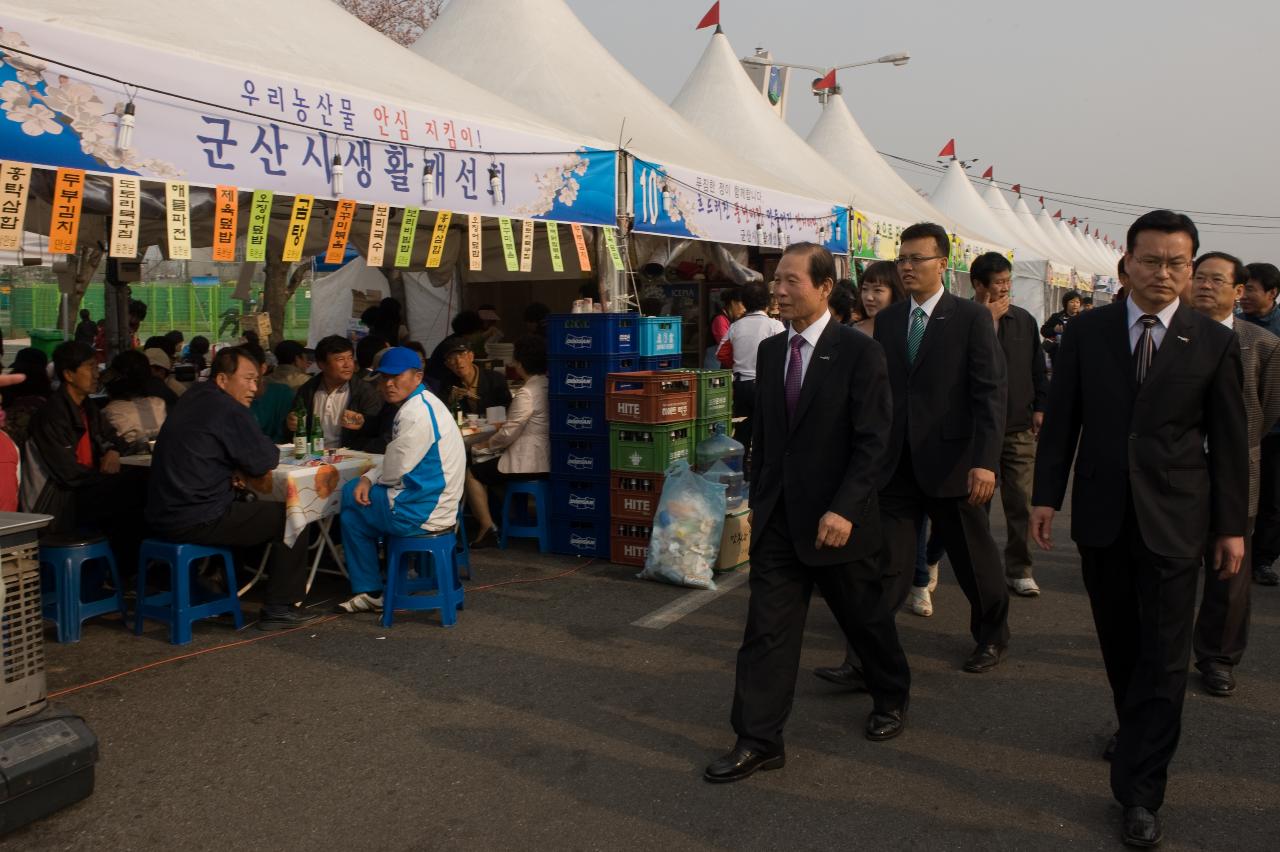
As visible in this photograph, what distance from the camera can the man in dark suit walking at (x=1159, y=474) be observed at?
299 centimetres

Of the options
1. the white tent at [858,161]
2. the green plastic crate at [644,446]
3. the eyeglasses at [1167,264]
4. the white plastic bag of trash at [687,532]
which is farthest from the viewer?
the white tent at [858,161]

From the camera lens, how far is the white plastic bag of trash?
19.8 feet

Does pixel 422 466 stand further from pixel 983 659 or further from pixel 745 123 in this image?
pixel 745 123

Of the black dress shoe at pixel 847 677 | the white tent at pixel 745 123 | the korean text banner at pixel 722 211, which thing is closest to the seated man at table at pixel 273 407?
the korean text banner at pixel 722 211

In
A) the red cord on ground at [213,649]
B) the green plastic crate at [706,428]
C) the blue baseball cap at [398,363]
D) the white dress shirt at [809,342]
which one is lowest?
the red cord on ground at [213,649]

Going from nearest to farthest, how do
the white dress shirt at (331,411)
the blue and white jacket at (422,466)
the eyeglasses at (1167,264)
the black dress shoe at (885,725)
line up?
the eyeglasses at (1167,264), the black dress shoe at (885,725), the blue and white jacket at (422,466), the white dress shirt at (331,411)

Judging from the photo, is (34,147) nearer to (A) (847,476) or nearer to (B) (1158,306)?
(A) (847,476)

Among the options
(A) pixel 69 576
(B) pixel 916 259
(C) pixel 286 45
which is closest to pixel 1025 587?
(B) pixel 916 259

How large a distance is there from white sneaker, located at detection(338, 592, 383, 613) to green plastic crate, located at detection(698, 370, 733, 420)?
258 centimetres

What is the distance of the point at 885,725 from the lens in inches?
151

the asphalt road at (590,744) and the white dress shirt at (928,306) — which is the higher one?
the white dress shirt at (928,306)

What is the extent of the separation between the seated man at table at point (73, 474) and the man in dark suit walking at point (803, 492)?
152 inches

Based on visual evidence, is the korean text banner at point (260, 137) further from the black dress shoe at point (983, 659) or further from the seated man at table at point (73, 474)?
the black dress shoe at point (983, 659)

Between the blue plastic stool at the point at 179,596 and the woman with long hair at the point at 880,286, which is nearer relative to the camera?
the blue plastic stool at the point at 179,596
